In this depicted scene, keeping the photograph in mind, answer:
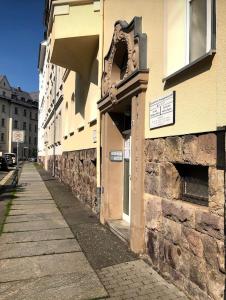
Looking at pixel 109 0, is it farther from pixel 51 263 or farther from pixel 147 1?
pixel 51 263

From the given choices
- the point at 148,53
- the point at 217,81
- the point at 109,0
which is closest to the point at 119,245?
the point at 148,53

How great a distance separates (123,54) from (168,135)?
330 cm

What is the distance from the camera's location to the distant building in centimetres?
8731

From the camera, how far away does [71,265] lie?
576cm

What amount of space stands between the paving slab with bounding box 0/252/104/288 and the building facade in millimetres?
911

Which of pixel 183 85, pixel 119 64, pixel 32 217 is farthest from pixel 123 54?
pixel 32 217

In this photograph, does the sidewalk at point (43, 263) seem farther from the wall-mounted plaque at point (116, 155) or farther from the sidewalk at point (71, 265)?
the wall-mounted plaque at point (116, 155)

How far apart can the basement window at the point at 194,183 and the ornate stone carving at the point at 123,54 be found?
6.43 ft

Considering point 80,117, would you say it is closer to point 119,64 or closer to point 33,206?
point 33,206

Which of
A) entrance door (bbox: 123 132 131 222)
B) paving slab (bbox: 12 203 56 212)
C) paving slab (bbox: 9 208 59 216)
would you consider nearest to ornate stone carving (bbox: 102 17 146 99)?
entrance door (bbox: 123 132 131 222)

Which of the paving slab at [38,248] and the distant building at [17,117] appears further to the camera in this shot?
the distant building at [17,117]

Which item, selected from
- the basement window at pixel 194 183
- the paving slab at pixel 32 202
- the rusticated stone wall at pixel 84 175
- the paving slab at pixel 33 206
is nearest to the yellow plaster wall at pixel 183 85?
the basement window at pixel 194 183

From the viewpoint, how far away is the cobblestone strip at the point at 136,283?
4570mm

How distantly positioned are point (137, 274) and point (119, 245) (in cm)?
151
